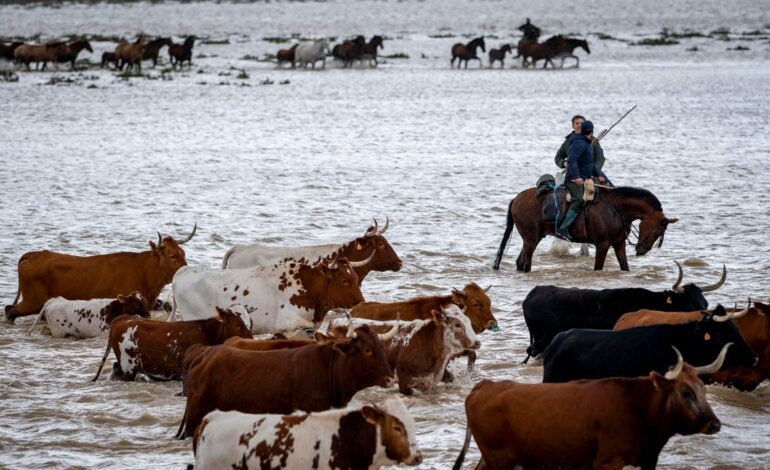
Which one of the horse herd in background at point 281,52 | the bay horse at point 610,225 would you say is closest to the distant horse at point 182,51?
the horse herd in background at point 281,52

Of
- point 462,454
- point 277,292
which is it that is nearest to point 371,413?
point 462,454

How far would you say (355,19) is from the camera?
83.6 meters

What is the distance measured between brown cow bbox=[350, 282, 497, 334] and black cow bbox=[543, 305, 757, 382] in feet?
4.99

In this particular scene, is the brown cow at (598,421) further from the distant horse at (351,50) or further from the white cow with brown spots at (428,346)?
the distant horse at (351,50)

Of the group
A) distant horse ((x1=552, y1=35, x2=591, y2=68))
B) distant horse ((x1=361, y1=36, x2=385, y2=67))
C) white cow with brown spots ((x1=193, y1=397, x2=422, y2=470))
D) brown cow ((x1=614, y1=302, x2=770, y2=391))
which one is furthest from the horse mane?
distant horse ((x1=361, y1=36, x2=385, y2=67))

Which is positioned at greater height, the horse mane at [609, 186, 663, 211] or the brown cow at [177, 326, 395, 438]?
the horse mane at [609, 186, 663, 211]

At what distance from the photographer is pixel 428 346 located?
901 cm

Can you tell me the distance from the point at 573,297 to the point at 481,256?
5040 millimetres

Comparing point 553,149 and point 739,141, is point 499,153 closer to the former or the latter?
point 553,149

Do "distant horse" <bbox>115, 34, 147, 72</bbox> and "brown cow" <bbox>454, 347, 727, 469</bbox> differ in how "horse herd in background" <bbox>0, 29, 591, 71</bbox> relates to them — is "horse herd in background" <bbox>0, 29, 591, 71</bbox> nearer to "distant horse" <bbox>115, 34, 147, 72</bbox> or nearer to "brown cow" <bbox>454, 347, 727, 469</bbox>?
"distant horse" <bbox>115, 34, 147, 72</bbox>

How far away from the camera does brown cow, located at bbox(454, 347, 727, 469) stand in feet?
22.0

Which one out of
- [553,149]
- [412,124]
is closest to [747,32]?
[412,124]

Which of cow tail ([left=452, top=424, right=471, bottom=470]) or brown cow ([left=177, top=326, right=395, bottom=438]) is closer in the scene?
cow tail ([left=452, top=424, right=471, bottom=470])

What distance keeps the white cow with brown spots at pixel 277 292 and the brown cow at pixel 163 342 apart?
3.32 ft
